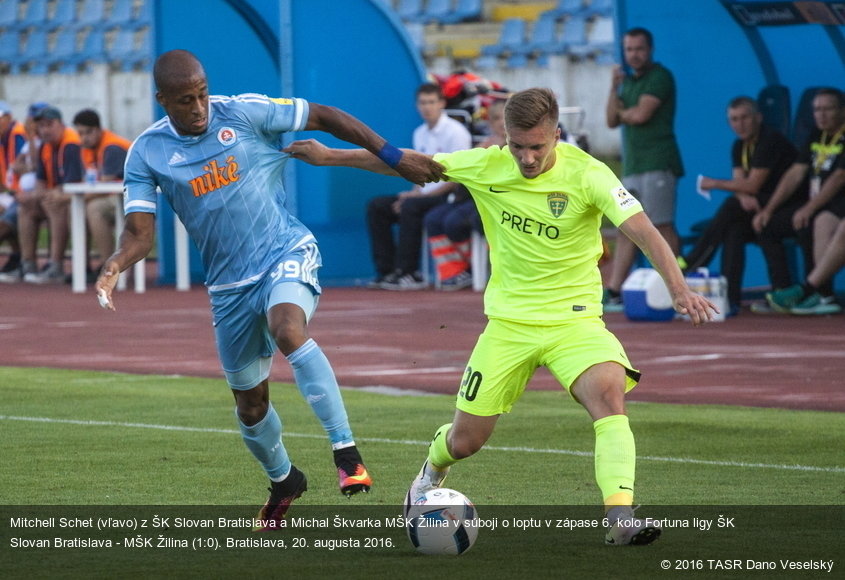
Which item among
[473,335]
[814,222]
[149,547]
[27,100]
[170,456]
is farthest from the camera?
[27,100]

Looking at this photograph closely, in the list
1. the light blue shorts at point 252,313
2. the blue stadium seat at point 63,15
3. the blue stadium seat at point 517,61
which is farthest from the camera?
the blue stadium seat at point 63,15

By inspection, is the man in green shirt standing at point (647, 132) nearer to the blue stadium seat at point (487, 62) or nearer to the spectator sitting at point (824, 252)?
the spectator sitting at point (824, 252)

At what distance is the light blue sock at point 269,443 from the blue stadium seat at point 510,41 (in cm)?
3091

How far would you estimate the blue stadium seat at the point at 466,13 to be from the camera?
40438 millimetres

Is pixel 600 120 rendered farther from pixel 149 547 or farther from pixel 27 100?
pixel 149 547

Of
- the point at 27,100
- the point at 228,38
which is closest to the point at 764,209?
the point at 228,38

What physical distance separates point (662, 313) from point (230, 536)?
31.4 ft

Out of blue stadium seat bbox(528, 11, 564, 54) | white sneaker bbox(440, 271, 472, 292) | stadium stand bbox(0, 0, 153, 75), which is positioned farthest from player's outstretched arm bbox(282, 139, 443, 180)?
stadium stand bbox(0, 0, 153, 75)

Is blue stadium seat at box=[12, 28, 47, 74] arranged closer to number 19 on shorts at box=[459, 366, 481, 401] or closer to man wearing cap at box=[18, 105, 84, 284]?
man wearing cap at box=[18, 105, 84, 284]

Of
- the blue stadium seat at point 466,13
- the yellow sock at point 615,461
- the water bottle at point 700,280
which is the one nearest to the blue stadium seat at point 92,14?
the blue stadium seat at point 466,13

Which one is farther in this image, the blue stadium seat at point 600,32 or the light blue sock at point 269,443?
the blue stadium seat at point 600,32

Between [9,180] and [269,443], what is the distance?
16125mm

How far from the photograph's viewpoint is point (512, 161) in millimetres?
6699

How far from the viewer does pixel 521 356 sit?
21.3ft
